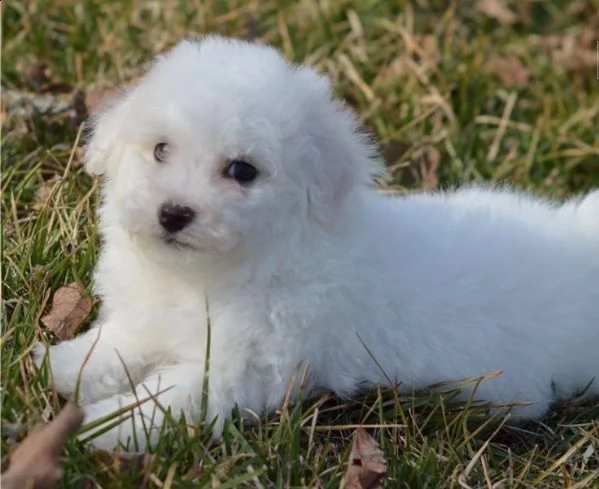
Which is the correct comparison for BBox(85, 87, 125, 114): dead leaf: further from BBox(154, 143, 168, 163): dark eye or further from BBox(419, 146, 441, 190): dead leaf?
BBox(154, 143, 168, 163): dark eye

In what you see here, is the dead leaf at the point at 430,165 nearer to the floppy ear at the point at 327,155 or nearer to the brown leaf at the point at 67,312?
the floppy ear at the point at 327,155

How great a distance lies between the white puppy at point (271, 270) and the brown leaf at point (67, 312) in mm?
126

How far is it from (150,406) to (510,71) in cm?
384

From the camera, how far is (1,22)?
221 inches

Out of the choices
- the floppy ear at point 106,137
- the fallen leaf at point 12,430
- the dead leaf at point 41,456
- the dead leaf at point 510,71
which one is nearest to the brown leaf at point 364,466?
the dead leaf at point 41,456

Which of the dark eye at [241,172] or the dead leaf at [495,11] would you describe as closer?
the dark eye at [241,172]

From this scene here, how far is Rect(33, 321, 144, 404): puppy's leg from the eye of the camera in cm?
312

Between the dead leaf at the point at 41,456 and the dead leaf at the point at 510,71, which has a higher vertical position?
the dead leaf at the point at 510,71

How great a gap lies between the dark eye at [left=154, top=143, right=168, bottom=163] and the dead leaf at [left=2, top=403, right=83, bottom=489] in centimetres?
79

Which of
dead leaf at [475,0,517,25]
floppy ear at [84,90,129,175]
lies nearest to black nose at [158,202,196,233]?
floppy ear at [84,90,129,175]

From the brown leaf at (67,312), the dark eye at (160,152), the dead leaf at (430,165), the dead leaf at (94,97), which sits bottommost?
the brown leaf at (67,312)

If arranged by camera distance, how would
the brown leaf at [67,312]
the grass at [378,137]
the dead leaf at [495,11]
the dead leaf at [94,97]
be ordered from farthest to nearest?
1. the dead leaf at [495,11]
2. the dead leaf at [94,97]
3. the brown leaf at [67,312]
4. the grass at [378,137]

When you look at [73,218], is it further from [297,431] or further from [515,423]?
[515,423]

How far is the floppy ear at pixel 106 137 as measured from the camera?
3191 millimetres
